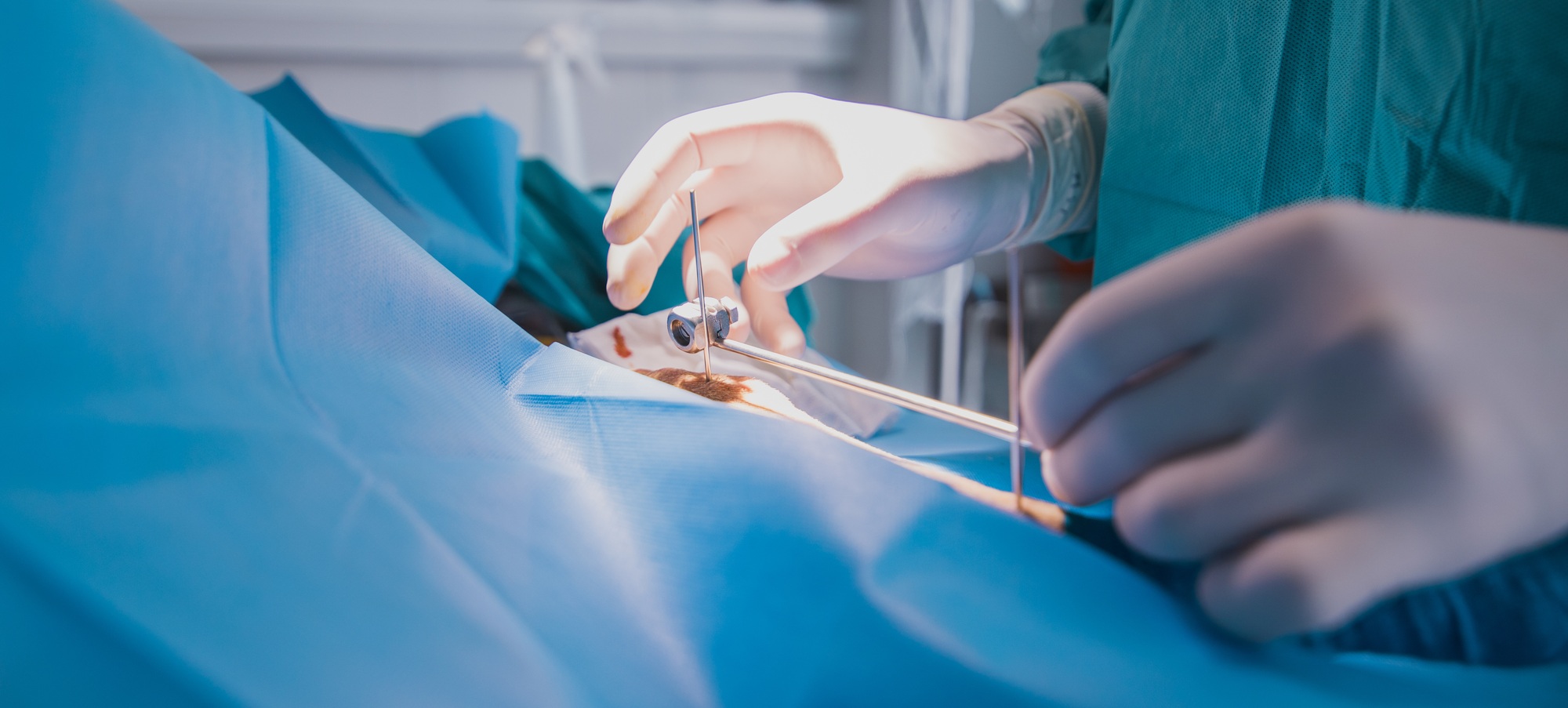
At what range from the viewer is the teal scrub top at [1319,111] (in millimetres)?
589

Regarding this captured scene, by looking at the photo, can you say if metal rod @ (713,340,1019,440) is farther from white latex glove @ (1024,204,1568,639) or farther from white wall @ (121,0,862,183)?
white wall @ (121,0,862,183)

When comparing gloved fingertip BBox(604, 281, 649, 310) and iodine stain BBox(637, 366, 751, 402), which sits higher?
gloved fingertip BBox(604, 281, 649, 310)

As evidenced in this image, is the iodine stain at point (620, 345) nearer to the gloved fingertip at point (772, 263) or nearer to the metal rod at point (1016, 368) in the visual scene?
the gloved fingertip at point (772, 263)

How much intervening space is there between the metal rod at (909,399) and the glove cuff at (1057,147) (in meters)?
0.43

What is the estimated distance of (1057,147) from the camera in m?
1.06

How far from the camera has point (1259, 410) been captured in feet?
1.54

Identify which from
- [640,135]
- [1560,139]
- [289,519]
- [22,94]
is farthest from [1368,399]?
[640,135]

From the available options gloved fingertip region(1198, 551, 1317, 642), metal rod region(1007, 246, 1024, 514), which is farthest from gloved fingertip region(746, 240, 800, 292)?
gloved fingertip region(1198, 551, 1317, 642)

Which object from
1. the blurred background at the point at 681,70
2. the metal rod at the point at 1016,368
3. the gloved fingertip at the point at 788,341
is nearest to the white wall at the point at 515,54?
the blurred background at the point at 681,70

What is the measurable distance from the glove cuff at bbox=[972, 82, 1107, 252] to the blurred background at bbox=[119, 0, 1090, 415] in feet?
2.33

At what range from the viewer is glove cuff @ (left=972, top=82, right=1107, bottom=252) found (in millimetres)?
1049

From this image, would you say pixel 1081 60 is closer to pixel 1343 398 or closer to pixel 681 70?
pixel 1343 398

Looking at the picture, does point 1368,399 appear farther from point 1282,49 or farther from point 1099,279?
point 1099,279

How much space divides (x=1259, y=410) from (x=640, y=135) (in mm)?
1926
